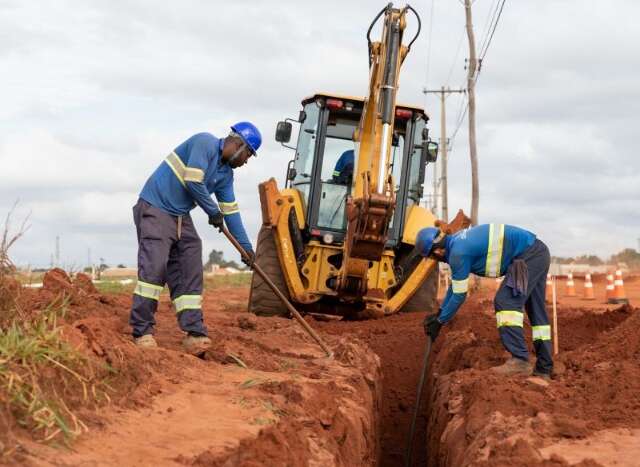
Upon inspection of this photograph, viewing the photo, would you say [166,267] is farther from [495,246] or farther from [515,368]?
[515,368]

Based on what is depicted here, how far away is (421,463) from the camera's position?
9.19 metres

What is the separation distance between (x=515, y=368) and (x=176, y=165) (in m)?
3.35

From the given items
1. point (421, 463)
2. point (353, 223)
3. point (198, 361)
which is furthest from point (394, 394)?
point (198, 361)

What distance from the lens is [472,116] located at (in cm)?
2548

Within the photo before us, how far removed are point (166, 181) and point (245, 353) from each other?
158cm

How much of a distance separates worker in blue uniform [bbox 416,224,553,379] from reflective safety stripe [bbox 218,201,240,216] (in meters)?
1.72

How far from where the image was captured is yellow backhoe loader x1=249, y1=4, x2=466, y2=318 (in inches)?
→ 456

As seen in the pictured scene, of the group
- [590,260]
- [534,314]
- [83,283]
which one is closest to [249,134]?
[534,314]

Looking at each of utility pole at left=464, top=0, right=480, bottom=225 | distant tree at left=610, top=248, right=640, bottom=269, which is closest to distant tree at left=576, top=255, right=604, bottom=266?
distant tree at left=610, top=248, right=640, bottom=269

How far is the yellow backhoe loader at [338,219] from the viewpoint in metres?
11.6

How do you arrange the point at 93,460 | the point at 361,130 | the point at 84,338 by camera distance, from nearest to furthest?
1. the point at 93,460
2. the point at 84,338
3. the point at 361,130

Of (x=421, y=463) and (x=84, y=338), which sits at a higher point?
(x=84, y=338)

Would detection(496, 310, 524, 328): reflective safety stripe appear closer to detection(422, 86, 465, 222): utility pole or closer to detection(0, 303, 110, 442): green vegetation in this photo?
detection(0, 303, 110, 442): green vegetation

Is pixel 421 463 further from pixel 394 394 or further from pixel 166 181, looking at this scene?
pixel 166 181
